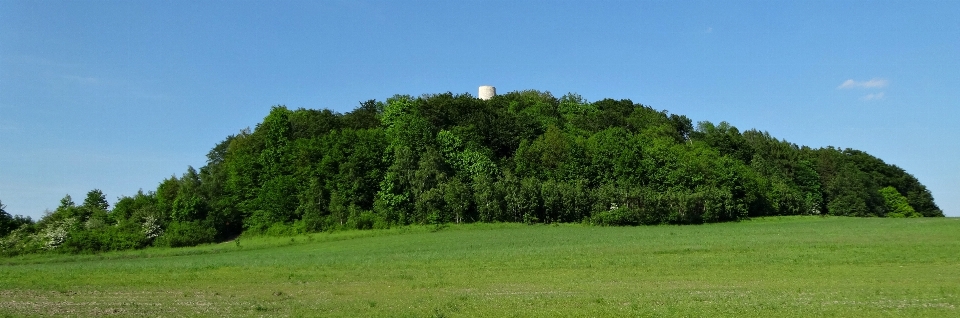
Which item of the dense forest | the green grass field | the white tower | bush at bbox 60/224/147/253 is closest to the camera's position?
the green grass field

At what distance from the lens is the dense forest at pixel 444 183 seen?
250 ft

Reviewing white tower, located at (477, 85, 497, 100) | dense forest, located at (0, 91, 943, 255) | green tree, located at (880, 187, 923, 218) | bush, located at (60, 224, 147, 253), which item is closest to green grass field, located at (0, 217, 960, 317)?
dense forest, located at (0, 91, 943, 255)

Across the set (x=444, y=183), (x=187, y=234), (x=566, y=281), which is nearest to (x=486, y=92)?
(x=444, y=183)

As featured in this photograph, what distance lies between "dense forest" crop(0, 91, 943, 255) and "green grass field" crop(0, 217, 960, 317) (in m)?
23.1

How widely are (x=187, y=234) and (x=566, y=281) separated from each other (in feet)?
191

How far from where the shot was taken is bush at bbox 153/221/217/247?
7338 cm

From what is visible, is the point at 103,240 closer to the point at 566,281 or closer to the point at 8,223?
the point at 8,223

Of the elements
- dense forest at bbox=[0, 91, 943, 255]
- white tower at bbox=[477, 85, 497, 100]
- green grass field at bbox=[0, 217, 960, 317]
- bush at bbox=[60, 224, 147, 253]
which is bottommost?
green grass field at bbox=[0, 217, 960, 317]

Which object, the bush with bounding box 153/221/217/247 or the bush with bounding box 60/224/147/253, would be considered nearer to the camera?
the bush with bounding box 60/224/147/253

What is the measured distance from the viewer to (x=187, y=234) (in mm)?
74562

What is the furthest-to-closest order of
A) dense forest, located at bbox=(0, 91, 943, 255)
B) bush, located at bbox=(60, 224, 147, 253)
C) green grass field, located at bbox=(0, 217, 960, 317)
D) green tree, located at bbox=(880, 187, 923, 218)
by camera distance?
green tree, located at bbox=(880, 187, 923, 218) → dense forest, located at bbox=(0, 91, 943, 255) → bush, located at bbox=(60, 224, 147, 253) → green grass field, located at bbox=(0, 217, 960, 317)

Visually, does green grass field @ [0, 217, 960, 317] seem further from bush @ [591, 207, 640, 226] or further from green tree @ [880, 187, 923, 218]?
green tree @ [880, 187, 923, 218]

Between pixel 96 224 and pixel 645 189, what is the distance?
204 feet

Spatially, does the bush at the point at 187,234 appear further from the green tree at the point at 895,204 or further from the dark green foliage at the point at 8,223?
the green tree at the point at 895,204
